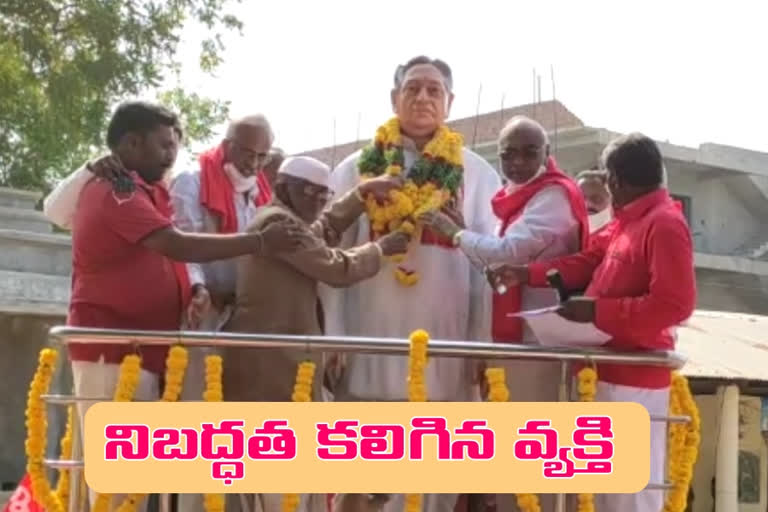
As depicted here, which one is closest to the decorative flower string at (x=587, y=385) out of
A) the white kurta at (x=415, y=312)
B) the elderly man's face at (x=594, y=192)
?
the white kurta at (x=415, y=312)

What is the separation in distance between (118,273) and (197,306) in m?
0.32

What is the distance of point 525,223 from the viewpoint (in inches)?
176

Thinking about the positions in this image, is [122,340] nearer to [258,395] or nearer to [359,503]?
[258,395]

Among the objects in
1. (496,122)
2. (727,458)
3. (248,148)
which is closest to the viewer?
(248,148)

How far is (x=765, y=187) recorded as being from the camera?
21453mm

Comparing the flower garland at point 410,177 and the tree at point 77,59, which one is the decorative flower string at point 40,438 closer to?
the flower garland at point 410,177

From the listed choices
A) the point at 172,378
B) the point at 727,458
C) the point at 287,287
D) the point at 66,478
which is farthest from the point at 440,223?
the point at 727,458

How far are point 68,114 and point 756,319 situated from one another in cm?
744

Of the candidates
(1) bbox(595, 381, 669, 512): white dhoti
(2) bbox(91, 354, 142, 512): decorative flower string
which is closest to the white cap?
(2) bbox(91, 354, 142, 512): decorative flower string

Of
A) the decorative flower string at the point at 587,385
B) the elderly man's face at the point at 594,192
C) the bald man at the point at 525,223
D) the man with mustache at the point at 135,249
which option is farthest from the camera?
the elderly man's face at the point at 594,192

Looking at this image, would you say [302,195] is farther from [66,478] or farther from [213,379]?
[66,478]

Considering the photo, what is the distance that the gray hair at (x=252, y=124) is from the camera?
4.59 meters

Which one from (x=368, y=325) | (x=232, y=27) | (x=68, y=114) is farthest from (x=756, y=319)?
(x=368, y=325)

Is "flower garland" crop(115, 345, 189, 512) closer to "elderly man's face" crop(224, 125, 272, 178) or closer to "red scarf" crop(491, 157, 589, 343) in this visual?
"elderly man's face" crop(224, 125, 272, 178)
